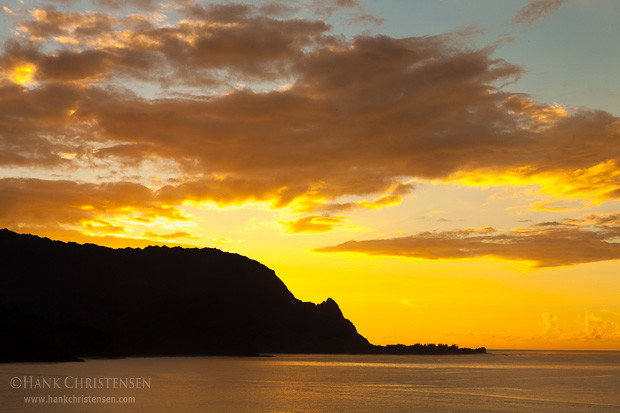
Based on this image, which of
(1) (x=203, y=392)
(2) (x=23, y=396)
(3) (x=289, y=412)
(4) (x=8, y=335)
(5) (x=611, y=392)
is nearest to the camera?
(3) (x=289, y=412)

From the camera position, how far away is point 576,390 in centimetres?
12656

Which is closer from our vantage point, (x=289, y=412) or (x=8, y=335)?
(x=289, y=412)

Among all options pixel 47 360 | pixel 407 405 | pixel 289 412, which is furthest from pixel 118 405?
pixel 47 360

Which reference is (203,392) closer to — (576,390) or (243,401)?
(243,401)

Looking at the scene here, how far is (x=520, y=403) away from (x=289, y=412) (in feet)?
125

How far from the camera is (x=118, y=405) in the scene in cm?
8275

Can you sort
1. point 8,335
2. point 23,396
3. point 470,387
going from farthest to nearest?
1. point 8,335
2. point 470,387
3. point 23,396

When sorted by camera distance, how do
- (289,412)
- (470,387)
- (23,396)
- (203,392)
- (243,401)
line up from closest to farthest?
(289,412), (23,396), (243,401), (203,392), (470,387)

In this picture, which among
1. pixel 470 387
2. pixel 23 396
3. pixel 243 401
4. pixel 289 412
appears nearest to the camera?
pixel 289 412

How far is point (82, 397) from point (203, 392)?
2499 cm

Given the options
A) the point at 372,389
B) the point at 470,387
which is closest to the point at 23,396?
the point at 372,389

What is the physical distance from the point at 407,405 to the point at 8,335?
14999 cm

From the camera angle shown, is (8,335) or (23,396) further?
(8,335)

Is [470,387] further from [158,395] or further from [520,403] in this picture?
[158,395]
